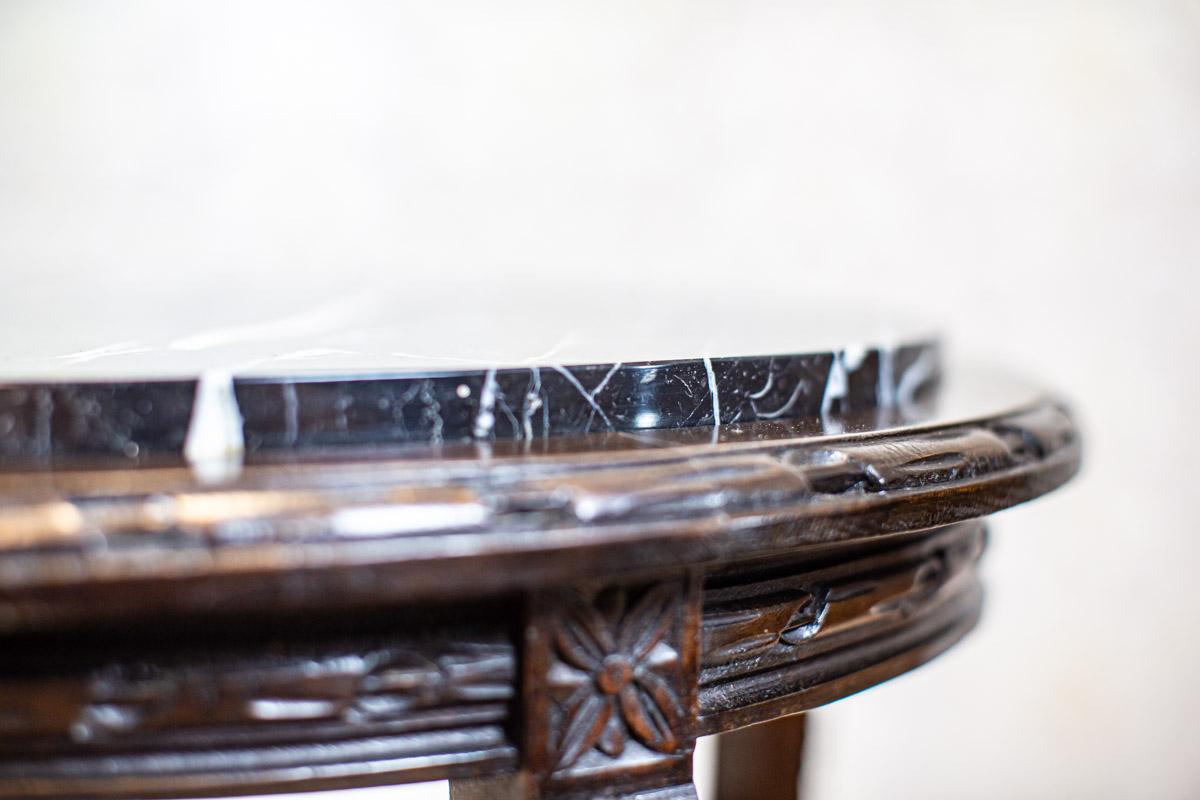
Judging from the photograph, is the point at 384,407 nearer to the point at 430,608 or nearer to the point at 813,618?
the point at 430,608

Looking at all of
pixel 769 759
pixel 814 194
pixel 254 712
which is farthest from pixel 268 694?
pixel 814 194

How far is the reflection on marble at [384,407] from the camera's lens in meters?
0.29

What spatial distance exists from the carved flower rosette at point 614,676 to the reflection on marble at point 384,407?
0.22 feet

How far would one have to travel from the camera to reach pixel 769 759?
0.72 m

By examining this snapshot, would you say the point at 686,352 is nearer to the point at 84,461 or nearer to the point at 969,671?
the point at 84,461

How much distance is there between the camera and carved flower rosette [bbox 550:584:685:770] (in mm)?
301

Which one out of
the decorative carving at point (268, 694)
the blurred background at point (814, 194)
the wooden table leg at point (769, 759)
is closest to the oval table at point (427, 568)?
the decorative carving at point (268, 694)

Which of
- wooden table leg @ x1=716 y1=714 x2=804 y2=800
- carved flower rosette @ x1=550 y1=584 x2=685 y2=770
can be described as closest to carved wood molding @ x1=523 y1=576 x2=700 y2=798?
carved flower rosette @ x1=550 y1=584 x2=685 y2=770

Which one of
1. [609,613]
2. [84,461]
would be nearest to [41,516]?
[84,461]

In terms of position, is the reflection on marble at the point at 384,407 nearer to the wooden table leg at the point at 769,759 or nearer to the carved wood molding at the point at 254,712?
the carved wood molding at the point at 254,712

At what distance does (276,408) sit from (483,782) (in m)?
0.15

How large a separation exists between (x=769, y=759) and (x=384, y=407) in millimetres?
518

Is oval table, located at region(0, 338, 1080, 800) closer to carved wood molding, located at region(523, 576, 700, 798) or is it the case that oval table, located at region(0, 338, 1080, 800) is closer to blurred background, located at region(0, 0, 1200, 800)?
carved wood molding, located at region(523, 576, 700, 798)

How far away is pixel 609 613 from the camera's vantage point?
1.00ft
